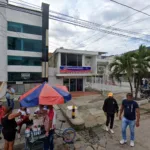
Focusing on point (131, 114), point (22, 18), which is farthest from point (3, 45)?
point (131, 114)

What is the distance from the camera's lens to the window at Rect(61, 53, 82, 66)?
787 inches

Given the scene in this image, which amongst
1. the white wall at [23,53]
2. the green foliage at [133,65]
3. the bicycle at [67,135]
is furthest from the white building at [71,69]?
the bicycle at [67,135]

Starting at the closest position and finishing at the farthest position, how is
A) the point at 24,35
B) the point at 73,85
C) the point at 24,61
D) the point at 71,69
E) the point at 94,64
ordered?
the point at 24,35, the point at 24,61, the point at 71,69, the point at 73,85, the point at 94,64

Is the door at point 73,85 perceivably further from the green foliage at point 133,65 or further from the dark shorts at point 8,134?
Answer: the dark shorts at point 8,134

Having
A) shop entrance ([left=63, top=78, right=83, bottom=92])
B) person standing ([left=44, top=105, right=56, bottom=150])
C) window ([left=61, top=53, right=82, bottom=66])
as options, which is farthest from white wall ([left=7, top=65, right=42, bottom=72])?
person standing ([left=44, top=105, right=56, bottom=150])

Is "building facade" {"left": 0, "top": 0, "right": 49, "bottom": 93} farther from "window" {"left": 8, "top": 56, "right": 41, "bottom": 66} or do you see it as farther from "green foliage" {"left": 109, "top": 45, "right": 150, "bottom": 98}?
"green foliage" {"left": 109, "top": 45, "right": 150, "bottom": 98}

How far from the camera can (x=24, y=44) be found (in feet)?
61.4

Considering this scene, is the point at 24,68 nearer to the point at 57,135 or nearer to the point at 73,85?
the point at 73,85

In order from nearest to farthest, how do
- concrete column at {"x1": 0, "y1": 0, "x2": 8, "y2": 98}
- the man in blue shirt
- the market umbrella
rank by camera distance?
the market umbrella → the man in blue shirt → concrete column at {"x1": 0, "y1": 0, "x2": 8, "y2": 98}

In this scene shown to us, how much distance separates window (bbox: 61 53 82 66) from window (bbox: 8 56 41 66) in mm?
3136

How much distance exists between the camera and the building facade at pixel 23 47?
1719cm

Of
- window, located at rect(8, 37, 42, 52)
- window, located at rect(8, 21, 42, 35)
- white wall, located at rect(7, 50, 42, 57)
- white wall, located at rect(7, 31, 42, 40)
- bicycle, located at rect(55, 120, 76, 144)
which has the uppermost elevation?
window, located at rect(8, 21, 42, 35)

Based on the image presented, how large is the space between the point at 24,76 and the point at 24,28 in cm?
591

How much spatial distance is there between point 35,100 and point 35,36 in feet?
54.3
